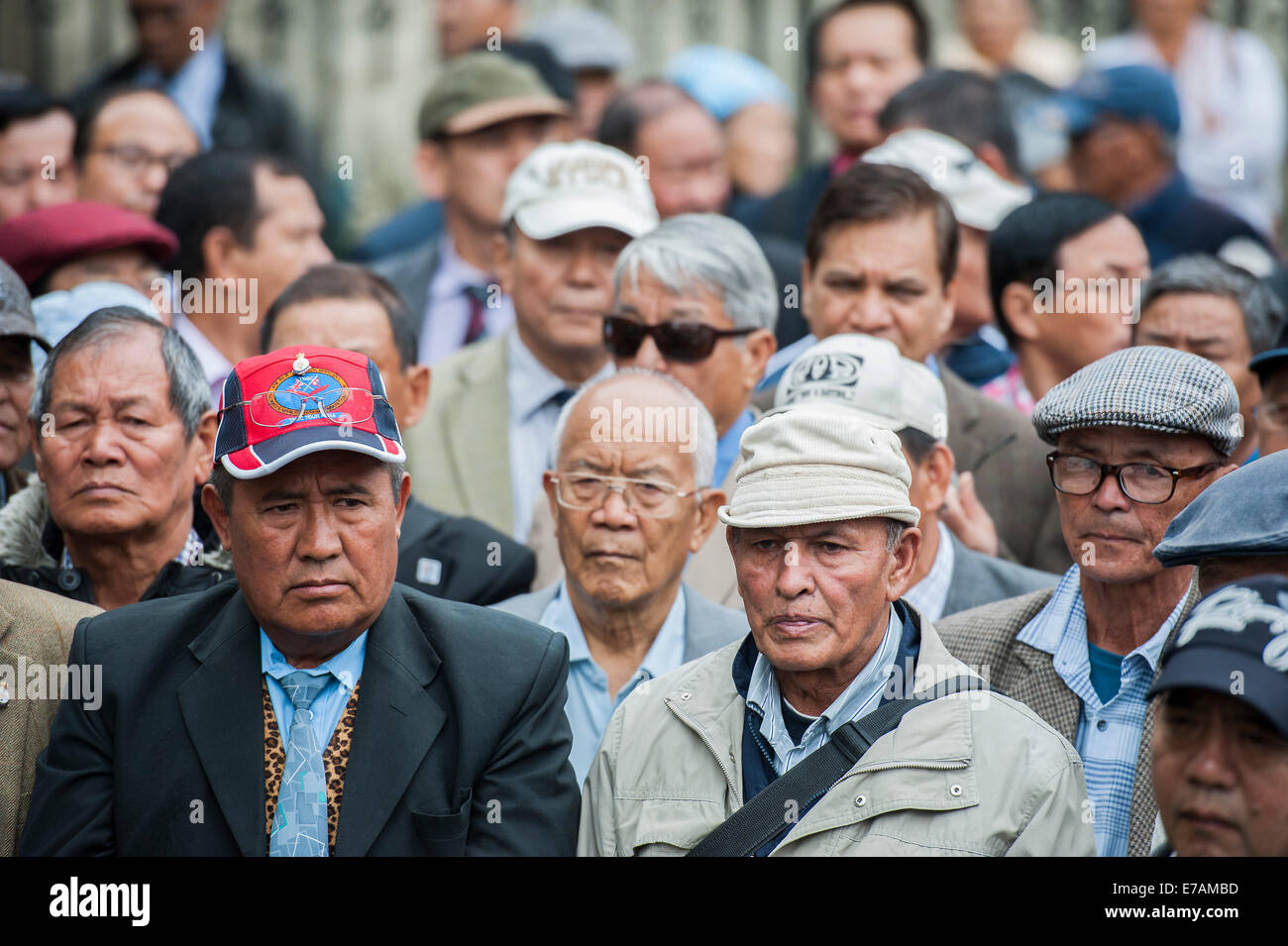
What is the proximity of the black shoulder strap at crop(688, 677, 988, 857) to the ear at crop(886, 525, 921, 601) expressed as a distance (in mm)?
320

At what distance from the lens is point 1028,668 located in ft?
15.2

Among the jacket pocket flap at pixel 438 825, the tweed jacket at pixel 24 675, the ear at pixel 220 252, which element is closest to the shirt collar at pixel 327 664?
the jacket pocket flap at pixel 438 825

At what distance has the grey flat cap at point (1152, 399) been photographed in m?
4.44

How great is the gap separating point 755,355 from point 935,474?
3.65 ft

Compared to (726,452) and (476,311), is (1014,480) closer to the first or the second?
(726,452)

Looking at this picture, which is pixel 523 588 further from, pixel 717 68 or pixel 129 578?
pixel 717 68

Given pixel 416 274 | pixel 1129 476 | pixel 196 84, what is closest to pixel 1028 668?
pixel 1129 476

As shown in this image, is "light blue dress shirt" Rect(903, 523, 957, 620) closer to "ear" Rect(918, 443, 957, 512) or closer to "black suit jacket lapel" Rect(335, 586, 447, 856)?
"ear" Rect(918, 443, 957, 512)

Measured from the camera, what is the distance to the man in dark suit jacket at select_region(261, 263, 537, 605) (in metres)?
5.41

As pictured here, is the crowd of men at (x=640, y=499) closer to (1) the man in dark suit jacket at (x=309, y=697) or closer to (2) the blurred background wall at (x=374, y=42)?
(1) the man in dark suit jacket at (x=309, y=697)

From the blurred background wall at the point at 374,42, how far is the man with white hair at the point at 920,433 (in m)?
5.32

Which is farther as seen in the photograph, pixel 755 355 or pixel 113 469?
pixel 755 355

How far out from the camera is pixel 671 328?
6.02 m
